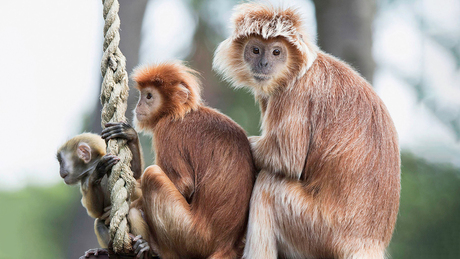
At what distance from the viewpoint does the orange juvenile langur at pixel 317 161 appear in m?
2.44

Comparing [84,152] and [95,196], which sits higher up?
[84,152]

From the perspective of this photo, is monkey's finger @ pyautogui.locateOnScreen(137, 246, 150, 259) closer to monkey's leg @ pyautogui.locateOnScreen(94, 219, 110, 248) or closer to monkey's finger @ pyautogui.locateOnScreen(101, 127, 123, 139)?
monkey's leg @ pyautogui.locateOnScreen(94, 219, 110, 248)

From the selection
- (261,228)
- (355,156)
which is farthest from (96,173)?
(355,156)

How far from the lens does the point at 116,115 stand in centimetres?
230

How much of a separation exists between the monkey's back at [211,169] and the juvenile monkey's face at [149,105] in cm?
11

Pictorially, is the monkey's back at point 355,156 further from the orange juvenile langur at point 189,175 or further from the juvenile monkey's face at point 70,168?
the juvenile monkey's face at point 70,168

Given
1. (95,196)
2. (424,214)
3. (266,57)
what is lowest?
(424,214)

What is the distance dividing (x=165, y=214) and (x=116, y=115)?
60 cm

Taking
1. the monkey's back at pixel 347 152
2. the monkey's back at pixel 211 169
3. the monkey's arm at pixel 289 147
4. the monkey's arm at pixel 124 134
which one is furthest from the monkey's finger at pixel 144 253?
the monkey's back at pixel 347 152

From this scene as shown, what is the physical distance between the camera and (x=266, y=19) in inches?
103

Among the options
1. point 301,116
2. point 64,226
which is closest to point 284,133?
point 301,116

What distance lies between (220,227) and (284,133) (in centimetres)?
64

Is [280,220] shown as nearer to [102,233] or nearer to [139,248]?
[139,248]

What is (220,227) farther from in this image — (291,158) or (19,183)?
(19,183)
